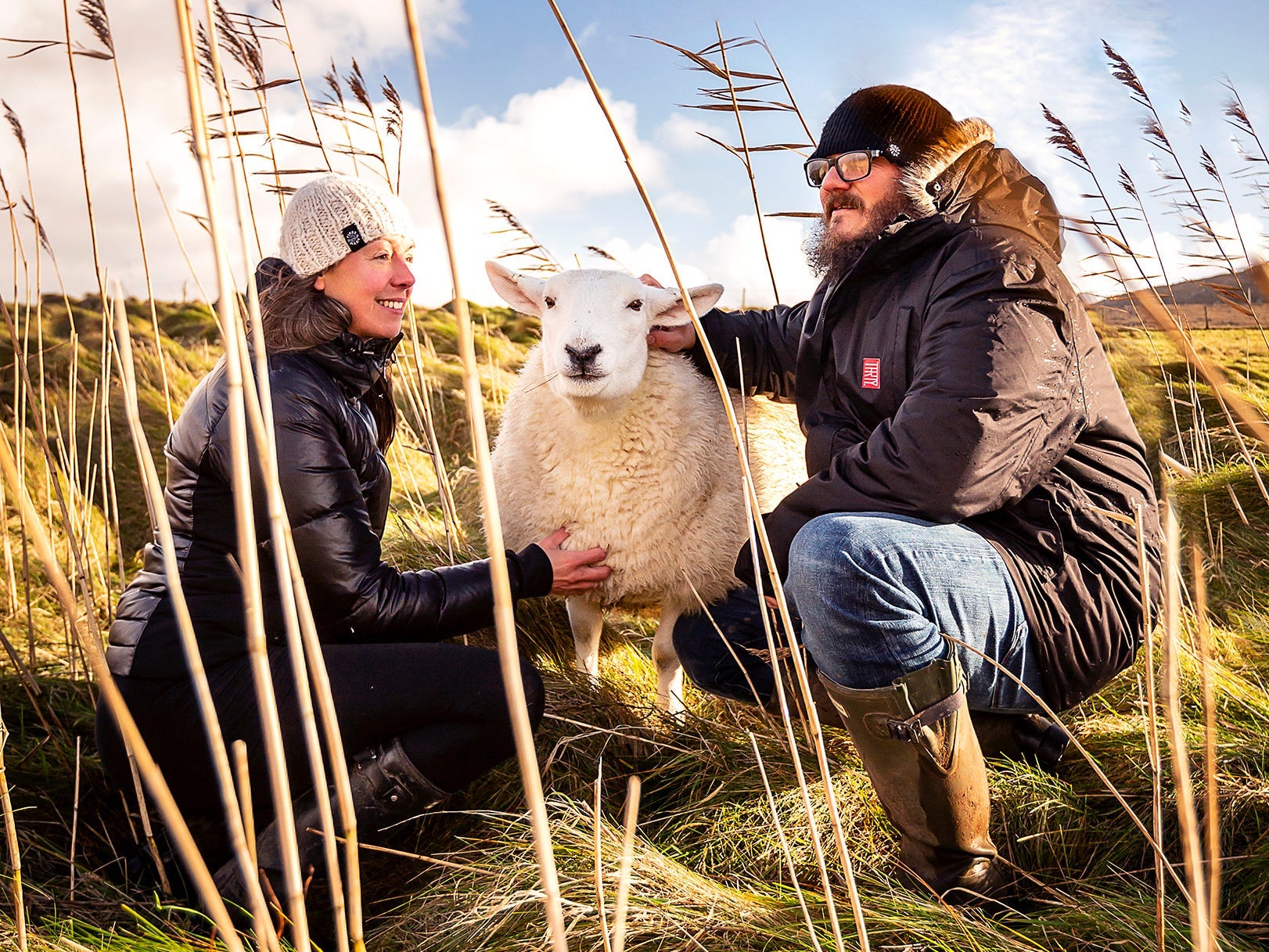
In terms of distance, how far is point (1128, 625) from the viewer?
2.48 metres

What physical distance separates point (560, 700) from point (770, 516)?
92 centimetres

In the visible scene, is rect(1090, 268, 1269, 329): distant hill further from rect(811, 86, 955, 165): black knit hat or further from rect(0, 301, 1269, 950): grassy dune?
rect(811, 86, 955, 165): black knit hat

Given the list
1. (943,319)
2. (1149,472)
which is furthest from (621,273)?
(1149,472)

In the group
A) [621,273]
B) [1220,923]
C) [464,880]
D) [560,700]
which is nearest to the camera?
[1220,923]

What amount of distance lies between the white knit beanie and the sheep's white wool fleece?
2.99 ft

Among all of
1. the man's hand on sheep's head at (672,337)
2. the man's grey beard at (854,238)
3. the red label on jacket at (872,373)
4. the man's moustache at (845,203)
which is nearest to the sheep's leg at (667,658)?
the man's hand on sheep's head at (672,337)

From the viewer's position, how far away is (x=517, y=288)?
3.58 m

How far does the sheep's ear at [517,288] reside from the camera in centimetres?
349

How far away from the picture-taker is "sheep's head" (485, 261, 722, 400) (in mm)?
3062

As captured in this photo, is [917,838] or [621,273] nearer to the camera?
[917,838]

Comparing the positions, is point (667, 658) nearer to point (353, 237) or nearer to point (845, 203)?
point (845, 203)

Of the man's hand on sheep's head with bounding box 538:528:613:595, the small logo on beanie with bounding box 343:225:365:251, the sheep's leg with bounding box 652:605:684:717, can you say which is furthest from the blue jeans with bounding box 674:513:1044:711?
the small logo on beanie with bounding box 343:225:365:251

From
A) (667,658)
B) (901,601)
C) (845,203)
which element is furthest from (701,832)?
(845,203)

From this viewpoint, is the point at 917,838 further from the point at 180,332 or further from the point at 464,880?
the point at 180,332
